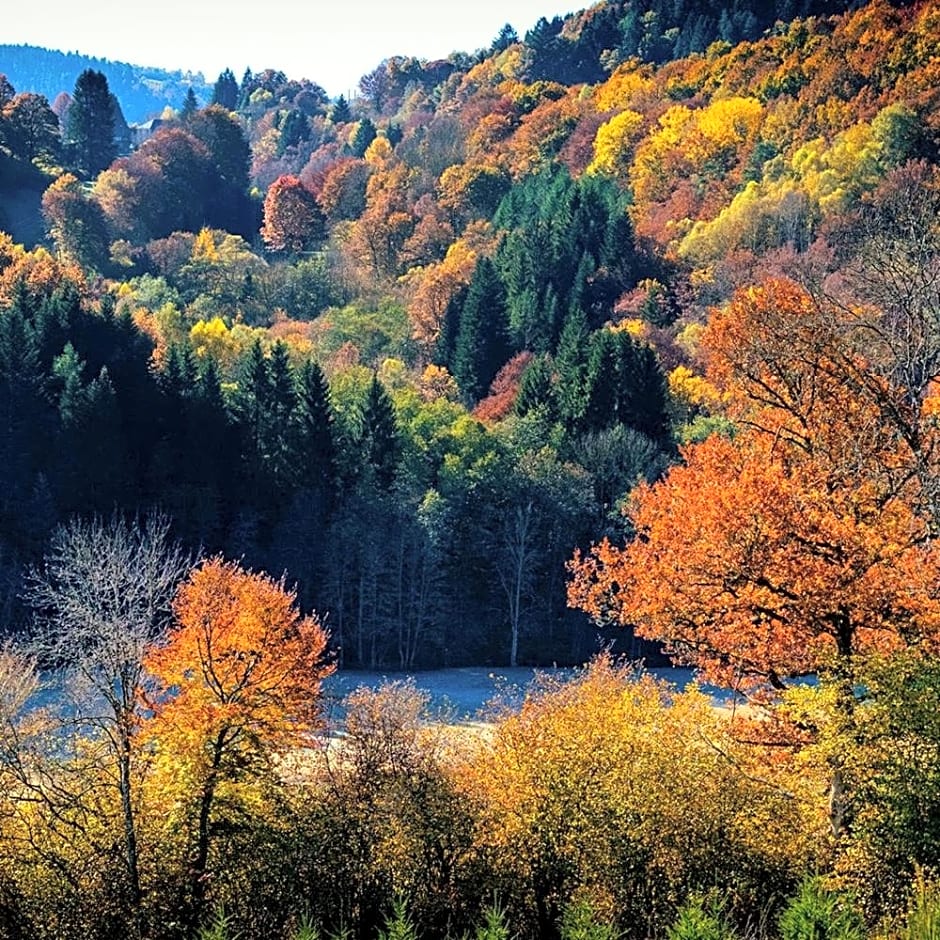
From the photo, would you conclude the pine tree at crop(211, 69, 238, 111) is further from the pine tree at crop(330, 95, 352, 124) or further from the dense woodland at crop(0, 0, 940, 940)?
the dense woodland at crop(0, 0, 940, 940)

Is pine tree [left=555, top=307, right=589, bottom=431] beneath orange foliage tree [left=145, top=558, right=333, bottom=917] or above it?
above

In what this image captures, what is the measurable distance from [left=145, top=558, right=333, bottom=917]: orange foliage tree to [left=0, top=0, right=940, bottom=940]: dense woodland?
0.31 ft

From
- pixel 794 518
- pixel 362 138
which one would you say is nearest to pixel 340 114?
pixel 362 138

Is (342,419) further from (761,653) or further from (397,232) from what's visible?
(397,232)

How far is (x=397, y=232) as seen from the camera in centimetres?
8381

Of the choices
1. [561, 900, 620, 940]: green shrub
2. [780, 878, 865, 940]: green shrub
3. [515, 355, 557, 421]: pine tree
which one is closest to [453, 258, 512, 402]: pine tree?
[515, 355, 557, 421]: pine tree

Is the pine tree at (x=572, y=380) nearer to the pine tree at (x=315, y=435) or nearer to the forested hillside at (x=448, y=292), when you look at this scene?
the forested hillside at (x=448, y=292)

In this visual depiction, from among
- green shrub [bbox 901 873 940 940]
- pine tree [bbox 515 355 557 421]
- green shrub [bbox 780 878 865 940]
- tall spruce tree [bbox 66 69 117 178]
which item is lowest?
green shrub [bbox 780 878 865 940]

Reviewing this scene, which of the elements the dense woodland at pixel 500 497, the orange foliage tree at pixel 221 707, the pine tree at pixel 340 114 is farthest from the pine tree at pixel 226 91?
the orange foliage tree at pixel 221 707

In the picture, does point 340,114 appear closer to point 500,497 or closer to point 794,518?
point 500,497

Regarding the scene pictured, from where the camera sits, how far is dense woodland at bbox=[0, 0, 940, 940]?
510 inches

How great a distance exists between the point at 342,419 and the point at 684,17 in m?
99.4

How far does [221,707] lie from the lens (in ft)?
55.8

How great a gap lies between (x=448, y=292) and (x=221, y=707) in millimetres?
56208
